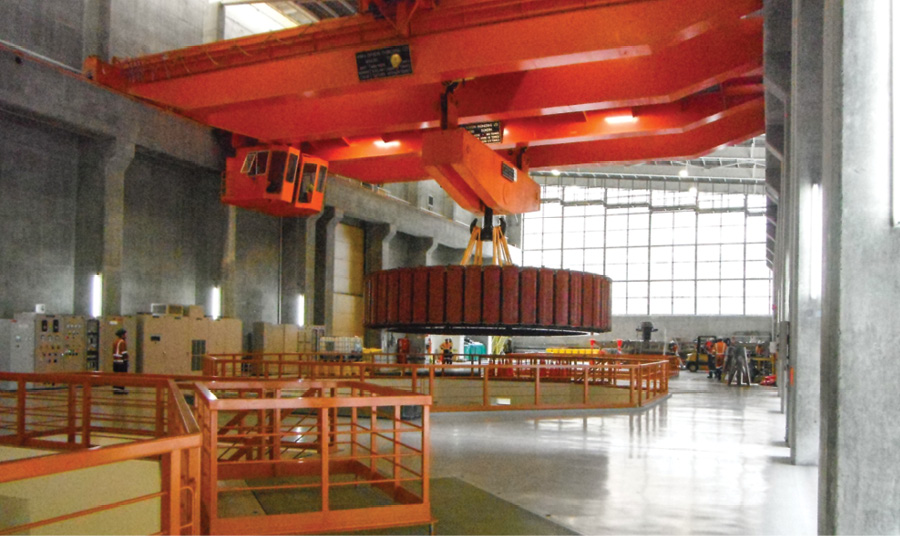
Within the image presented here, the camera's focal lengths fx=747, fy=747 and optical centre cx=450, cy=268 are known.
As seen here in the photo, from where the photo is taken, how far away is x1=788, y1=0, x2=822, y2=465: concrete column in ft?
35.6

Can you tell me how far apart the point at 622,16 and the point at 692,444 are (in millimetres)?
8428

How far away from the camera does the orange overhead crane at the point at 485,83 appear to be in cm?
1554

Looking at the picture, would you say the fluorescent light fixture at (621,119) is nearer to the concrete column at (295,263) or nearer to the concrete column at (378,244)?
the concrete column at (295,263)

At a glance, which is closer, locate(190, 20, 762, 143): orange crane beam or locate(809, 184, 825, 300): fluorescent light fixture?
locate(809, 184, 825, 300): fluorescent light fixture

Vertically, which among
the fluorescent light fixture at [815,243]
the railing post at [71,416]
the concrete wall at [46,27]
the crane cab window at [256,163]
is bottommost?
the railing post at [71,416]

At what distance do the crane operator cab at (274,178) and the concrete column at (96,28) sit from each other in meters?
5.21

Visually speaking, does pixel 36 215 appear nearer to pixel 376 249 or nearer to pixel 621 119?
pixel 621 119

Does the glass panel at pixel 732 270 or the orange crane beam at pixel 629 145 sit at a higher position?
the orange crane beam at pixel 629 145

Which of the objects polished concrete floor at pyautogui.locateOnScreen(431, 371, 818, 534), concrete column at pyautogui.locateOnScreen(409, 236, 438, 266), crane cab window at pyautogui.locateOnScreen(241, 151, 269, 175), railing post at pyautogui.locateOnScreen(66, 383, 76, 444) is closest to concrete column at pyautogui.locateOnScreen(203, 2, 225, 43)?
crane cab window at pyautogui.locateOnScreen(241, 151, 269, 175)

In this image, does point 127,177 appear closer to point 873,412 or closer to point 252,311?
point 252,311

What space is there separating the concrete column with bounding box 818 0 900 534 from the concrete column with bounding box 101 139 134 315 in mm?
21468

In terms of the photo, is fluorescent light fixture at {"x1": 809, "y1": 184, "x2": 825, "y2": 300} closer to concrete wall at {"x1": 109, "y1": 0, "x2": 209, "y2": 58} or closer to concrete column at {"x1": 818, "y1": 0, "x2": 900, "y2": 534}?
concrete column at {"x1": 818, "y1": 0, "x2": 900, "y2": 534}

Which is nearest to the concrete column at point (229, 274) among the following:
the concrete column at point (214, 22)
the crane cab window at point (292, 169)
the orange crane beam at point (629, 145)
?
the crane cab window at point (292, 169)

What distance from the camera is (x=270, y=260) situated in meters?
32.2
